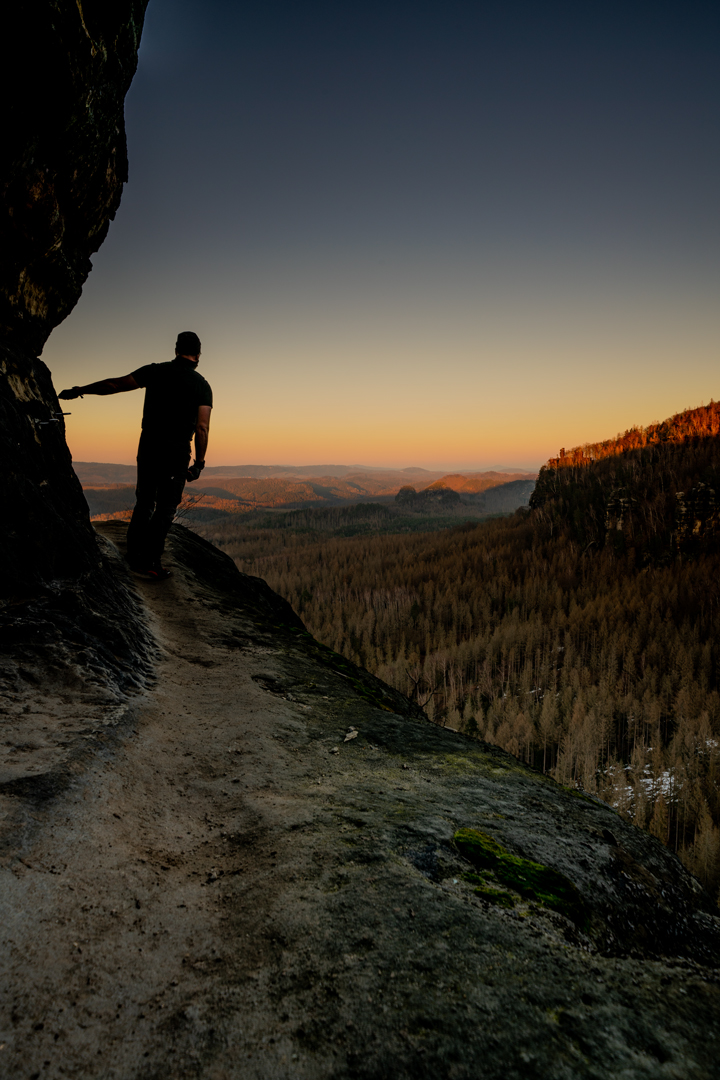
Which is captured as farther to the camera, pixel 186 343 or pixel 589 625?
pixel 589 625

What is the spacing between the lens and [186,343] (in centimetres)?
470

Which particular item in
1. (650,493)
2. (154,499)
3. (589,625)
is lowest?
(589,625)

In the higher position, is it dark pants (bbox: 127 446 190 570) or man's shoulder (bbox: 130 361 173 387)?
man's shoulder (bbox: 130 361 173 387)

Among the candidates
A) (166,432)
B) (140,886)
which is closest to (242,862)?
(140,886)

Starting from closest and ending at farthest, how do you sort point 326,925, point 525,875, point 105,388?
point 326,925
point 525,875
point 105,388

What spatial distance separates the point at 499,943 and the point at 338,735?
1.64 metres

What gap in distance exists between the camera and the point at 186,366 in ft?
15.3

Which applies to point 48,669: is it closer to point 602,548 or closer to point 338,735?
point 338,735

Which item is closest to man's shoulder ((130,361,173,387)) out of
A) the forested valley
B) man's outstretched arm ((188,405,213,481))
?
man's outstretched arm ((188,405,213,481))

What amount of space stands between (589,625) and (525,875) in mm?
Result: 8069

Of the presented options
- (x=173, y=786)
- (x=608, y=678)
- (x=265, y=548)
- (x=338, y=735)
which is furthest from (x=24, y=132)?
(x=265, y=548)

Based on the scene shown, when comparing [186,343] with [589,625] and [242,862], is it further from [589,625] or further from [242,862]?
[589,625]

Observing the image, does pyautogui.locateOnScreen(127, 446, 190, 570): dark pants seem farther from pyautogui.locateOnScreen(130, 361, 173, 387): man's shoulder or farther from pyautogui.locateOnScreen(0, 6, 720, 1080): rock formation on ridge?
pyautogui.locateOnScreen(0, 6, 720, 1080): rock formation on ridge

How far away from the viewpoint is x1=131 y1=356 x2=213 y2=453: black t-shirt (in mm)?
4621
